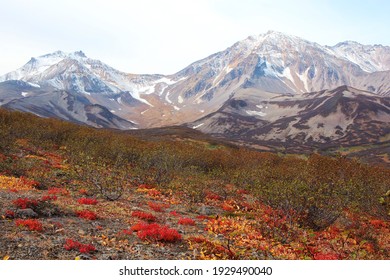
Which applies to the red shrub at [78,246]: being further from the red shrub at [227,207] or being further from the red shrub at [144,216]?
the red shrub at [227,207]

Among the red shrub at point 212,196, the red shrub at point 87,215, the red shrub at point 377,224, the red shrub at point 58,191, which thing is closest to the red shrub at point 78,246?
the red shrub at point 87,215

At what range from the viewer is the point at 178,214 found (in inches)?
988

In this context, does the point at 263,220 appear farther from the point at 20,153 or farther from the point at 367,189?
the point at 20,153

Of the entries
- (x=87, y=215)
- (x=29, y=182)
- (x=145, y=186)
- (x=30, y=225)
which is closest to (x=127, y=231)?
(x=87, y=215)

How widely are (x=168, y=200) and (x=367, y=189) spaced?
68.4 ft

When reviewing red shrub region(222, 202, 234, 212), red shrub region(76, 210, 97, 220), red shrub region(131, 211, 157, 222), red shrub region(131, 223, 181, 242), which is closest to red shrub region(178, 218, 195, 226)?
red shrub region(131, 211, 157, 222)

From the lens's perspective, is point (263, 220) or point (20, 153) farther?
point (20, 153)

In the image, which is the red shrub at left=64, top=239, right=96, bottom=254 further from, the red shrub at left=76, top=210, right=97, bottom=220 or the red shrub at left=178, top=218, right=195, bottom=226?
the red shrub at left=178, top=218, right=195, bottom=226

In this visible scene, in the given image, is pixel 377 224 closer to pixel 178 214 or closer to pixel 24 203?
pixel 178 214

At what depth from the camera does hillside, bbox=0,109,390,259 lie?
15031mm

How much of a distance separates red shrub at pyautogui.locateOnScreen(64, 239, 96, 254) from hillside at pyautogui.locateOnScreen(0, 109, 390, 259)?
0.06 metres

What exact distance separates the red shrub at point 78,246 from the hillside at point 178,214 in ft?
0.18
